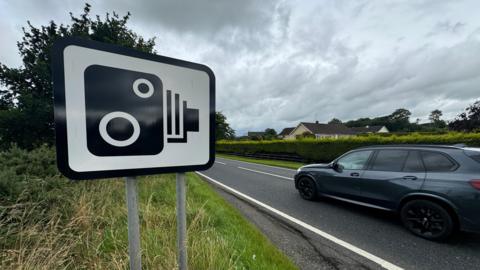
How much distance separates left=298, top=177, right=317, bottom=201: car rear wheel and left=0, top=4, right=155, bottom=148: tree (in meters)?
9.18

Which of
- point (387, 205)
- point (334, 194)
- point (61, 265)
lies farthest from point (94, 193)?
point (387, 205)

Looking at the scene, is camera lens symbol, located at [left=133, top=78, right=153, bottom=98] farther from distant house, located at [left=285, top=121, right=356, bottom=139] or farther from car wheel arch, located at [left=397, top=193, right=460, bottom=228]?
distant house, located at [left=285, top=121, right=356, bottom=139]

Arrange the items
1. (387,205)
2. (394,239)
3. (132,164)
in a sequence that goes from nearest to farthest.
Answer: (132,164) < (394,239) < (387,205)

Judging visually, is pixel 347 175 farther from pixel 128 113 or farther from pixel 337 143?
pixel 337 143

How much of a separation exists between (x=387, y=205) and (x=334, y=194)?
4.05 feet

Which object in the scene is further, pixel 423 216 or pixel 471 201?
pixel 423 216

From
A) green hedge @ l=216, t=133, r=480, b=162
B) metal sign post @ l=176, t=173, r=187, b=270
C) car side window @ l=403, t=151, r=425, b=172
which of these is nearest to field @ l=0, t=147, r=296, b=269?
metal sign post @ l=176, t=173, r=187, b=270

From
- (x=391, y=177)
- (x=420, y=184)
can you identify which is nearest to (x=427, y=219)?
(x=420, y=184)

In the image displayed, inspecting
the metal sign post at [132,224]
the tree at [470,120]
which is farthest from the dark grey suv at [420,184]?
the tree at [470,120]

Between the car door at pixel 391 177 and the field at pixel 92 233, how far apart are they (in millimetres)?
2700

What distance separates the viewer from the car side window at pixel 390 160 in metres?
4.29

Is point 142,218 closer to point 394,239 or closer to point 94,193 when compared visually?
point 94,193

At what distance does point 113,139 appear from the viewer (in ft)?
3.31

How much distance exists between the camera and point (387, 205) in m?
4.27
